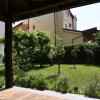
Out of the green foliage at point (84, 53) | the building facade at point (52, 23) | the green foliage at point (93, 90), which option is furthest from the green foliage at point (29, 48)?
the building facade at point (52, 23)

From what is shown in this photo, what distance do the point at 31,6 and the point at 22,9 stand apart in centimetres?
31

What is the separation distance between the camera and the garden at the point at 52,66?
802 cm

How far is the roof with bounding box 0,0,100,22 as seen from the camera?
5.30 meters

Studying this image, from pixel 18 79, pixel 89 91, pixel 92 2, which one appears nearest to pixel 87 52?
pixel 18 79

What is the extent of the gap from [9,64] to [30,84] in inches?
82.4

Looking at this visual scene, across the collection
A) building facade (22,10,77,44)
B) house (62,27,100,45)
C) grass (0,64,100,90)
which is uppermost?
building facade (22,10,77,44)

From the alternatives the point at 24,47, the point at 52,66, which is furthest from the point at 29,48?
the point at 52,66

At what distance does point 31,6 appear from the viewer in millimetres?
5859

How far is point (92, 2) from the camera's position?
511 centimetres

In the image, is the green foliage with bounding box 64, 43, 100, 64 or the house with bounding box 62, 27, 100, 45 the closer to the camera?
the green foliage with bounding box 64, 43, 100, 64

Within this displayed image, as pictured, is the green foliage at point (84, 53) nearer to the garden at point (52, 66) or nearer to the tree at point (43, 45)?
the garden at point (52, 66)

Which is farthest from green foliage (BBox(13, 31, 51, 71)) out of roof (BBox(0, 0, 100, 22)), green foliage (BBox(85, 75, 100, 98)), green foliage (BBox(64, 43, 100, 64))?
roof (BBox(0, 0, 100, 22))

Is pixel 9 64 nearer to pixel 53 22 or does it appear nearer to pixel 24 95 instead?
pixel 24 95

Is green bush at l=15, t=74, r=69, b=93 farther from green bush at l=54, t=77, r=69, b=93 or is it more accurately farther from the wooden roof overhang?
the wooden roof overhang
